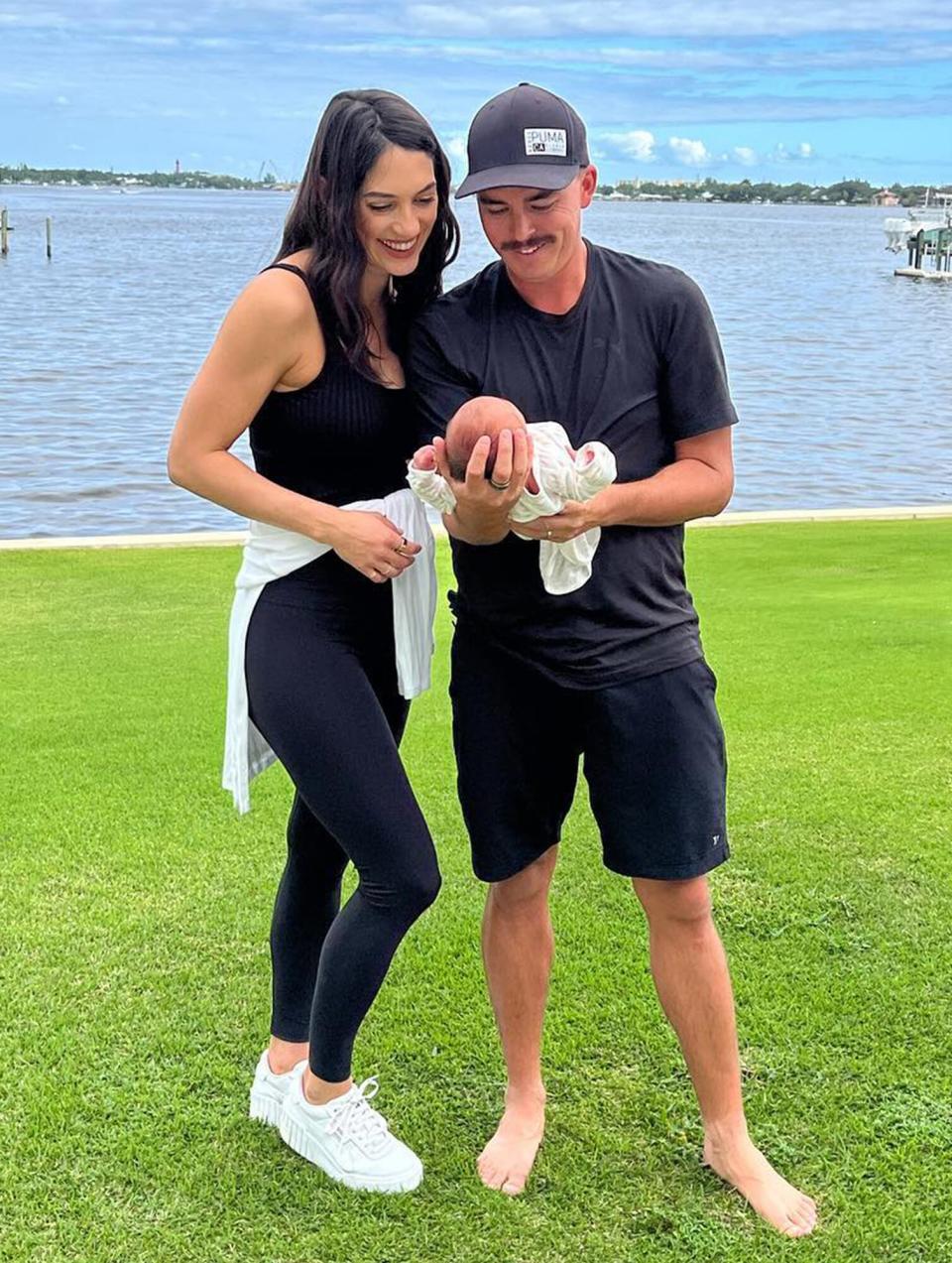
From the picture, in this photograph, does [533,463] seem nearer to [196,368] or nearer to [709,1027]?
[709,1027]

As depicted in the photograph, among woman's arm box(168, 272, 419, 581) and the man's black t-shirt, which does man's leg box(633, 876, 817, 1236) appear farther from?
woman's arm box(168, 272, 419, 581)

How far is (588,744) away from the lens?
9.18 feet

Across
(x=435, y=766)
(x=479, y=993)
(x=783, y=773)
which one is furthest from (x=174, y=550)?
(x=479, y=993)

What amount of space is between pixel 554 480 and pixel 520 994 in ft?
4.02

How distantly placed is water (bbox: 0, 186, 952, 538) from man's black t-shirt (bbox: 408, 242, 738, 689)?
2.12 ft

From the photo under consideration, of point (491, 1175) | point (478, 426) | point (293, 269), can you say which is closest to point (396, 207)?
point (293, 269)

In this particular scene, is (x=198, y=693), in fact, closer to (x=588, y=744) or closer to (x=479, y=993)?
(x=479, y=993)

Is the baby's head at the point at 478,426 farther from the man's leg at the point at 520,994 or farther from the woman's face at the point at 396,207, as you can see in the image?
the man's leg at the point at 520,994

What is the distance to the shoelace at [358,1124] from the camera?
2.94 metres

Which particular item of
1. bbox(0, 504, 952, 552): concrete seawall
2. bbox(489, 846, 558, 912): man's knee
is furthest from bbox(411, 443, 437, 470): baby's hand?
bbox(0, 504, 952, 552): concrete seawall

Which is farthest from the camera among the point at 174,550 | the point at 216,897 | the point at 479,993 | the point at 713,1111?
the point at 174,550

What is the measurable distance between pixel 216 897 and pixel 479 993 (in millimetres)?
930

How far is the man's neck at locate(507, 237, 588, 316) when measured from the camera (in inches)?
104

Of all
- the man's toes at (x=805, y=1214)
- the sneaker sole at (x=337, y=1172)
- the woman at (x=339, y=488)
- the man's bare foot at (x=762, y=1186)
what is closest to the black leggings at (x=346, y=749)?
the woman at (x=339, y=488)
